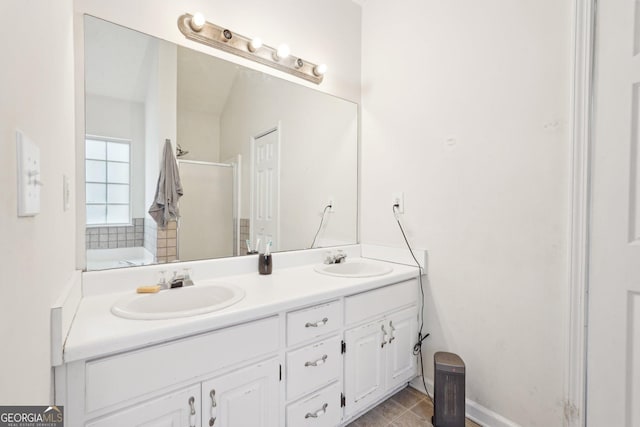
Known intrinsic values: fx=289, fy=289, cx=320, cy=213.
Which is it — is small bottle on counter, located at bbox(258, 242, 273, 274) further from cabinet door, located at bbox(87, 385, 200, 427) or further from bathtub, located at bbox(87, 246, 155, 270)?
cabinet door, located at bbox(87, 385, 200, 427)

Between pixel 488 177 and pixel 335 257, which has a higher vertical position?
pixel 488 177

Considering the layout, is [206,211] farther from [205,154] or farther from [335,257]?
[335,257]

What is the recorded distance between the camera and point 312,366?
4.12ft

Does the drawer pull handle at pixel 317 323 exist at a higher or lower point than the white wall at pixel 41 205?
lower

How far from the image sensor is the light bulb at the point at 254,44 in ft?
5.29

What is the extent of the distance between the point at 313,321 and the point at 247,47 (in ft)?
4.94

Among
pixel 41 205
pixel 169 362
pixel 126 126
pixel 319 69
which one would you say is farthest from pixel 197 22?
pixel 169 362

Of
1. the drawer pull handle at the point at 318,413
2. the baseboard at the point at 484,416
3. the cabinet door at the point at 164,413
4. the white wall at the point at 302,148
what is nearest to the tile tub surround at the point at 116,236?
the white wall at the point at 302,148

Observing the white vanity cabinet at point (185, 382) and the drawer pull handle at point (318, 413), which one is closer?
the white vanity cabinet at point (185, 382)

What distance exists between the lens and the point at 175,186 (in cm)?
143

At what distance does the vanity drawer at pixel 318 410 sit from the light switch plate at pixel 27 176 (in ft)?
3.67

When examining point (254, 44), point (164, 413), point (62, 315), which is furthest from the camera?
point (254, 44)

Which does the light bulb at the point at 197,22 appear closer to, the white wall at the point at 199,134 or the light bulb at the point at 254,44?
the light bulb at the point at 254,44

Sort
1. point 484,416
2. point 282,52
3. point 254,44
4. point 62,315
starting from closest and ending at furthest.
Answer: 1. point 62,315
2. point 484,416
3. point 254,44
4. point 282,52
